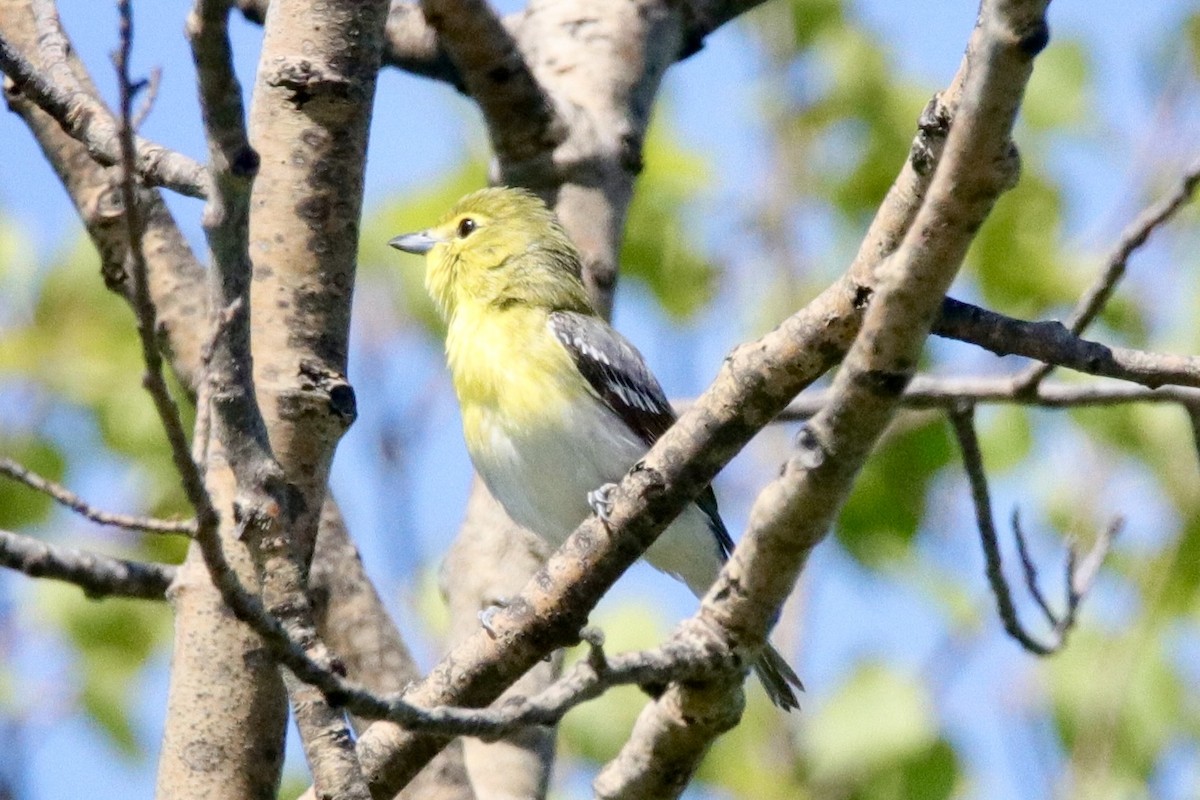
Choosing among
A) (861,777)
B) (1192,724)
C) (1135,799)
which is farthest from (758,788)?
(1192,724)

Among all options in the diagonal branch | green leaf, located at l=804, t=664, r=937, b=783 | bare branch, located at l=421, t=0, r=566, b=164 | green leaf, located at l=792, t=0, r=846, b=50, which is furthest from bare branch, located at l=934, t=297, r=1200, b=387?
green leaf, located at l=792, t=0, r=846, b=50

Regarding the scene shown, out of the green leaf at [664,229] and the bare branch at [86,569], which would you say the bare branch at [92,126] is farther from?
the green leaf at [664,229]

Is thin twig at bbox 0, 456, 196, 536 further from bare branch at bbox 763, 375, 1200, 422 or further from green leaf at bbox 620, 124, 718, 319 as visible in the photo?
green leaf at bbox 620, 124, 718, 319

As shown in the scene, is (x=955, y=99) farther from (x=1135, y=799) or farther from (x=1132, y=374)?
(x=1135, y=799)

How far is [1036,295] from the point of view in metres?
6.11

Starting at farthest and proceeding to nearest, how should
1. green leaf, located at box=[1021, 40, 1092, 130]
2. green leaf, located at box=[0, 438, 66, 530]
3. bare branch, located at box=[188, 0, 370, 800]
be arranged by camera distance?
green leaf, located at box=[1021, 40, 1092, 130] < green leaf, located at box=[0, 438, 66, 530] < bare branch, located at box=[188, 0, 370, 800]

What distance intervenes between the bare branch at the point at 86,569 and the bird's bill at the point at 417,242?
12.0 feet

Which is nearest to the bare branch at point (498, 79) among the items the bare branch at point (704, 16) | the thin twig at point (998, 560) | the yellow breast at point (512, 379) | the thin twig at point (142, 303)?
the yellow breast at point (512, 379)

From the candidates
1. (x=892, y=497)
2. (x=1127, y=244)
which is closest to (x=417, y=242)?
(x=892, y=497)

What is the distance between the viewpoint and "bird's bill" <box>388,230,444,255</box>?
22.1 feet

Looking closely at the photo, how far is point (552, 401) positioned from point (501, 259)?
1.00 metres

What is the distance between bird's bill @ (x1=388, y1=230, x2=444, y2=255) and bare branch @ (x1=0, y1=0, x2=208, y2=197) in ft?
11.5

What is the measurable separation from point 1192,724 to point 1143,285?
2452mm

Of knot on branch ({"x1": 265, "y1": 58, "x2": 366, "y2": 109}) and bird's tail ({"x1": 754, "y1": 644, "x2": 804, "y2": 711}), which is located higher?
knot on branch ({"x1": 265, "y1": 58, "x2": 366, "y2": 109})
